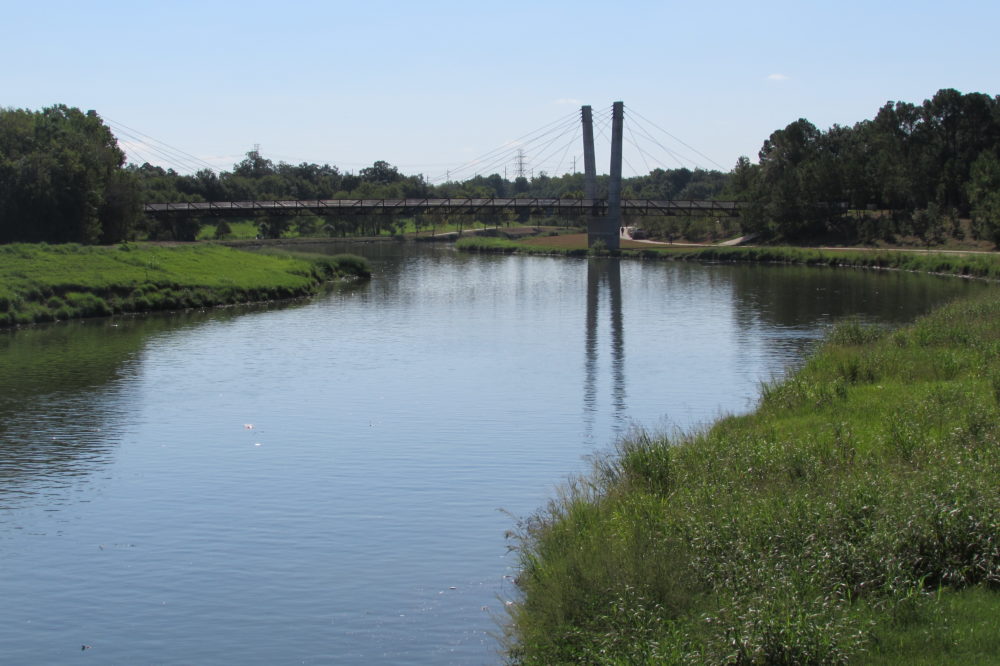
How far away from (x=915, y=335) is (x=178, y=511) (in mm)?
19124

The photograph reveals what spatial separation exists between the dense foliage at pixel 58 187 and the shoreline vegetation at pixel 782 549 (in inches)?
2264

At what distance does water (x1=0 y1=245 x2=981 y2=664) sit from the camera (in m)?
12.8

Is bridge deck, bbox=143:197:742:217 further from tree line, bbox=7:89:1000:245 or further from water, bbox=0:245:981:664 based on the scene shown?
water, bbox=0:245:981:664

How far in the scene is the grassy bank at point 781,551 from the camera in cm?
888

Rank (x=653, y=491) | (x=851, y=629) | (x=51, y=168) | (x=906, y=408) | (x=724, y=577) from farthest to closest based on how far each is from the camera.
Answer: (x=51, y=168) < (x=906, y=408) < (x=653, y=491) < (x=724, y=577) < (x=851, y=629)

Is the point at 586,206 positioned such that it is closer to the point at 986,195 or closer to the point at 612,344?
the point at 986,195

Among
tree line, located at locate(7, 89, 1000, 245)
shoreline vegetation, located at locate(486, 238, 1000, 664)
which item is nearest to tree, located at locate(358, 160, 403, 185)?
tree line, located at locate(7, 89, 1000, 245)

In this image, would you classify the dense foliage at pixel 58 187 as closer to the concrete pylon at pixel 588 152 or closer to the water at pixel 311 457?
the water at pixel 311 457

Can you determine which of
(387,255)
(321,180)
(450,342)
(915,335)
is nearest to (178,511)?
(915,335)

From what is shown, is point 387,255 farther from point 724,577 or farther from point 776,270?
point 724,577

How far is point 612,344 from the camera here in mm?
38250

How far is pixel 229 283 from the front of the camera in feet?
180

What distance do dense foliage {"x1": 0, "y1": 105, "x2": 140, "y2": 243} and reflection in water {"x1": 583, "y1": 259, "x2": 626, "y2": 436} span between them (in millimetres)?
33175

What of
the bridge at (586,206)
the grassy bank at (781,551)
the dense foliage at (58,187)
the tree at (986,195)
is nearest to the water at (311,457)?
the grassy bank at (781,551)
